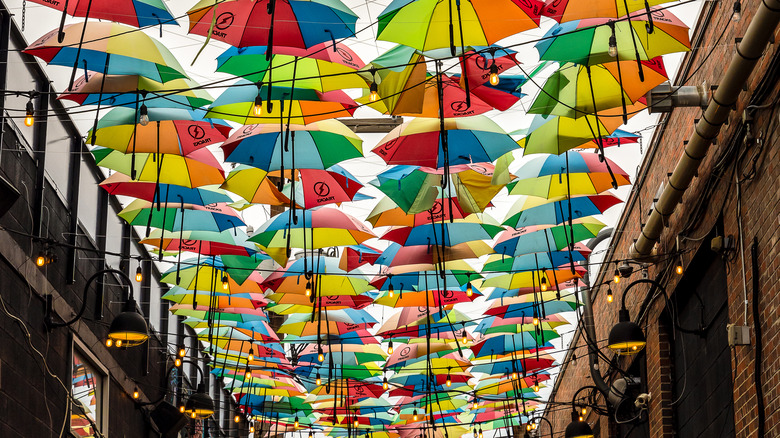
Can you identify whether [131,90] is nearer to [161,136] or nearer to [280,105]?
[161,136]

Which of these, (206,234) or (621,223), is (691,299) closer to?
(621,223)

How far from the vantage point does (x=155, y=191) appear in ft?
35.3

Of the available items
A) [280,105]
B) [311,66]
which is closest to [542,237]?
[280,105]

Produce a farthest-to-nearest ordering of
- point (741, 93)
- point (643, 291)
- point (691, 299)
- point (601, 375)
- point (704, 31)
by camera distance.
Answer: point (601, 375) < point (643, 291) < point (691, 299) < point (704, 31) < point (741, 93)

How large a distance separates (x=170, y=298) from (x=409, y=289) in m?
3.32

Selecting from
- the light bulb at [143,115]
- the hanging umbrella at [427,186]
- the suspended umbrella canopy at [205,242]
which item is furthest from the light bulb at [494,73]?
the suspended umbrella canopy at [205,242]

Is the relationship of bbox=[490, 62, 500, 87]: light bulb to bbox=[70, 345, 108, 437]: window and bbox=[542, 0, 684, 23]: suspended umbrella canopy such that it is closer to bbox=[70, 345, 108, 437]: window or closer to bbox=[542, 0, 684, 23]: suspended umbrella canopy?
bbox=[542, 0, 684, 23]: suspended umbrella canopy

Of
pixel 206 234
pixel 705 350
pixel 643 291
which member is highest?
pixel 206 234

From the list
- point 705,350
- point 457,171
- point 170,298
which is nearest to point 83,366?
point 170,298

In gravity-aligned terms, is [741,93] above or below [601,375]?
above

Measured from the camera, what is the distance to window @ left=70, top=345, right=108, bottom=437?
39.5ft

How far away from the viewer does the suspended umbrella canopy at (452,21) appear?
755 cm

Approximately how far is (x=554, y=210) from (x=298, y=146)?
3.06 m

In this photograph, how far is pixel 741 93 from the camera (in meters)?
7.62
